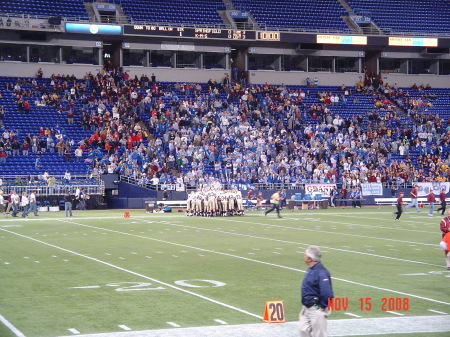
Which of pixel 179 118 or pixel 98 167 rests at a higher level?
pixel 179 118

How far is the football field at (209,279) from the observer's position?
13234mm

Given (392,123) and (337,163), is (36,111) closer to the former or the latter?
(337,163)

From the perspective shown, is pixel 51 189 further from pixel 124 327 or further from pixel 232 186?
pixel 124 327

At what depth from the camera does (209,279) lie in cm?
1811

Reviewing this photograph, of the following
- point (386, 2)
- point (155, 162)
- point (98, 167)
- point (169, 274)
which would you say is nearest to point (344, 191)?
point (155, 162)

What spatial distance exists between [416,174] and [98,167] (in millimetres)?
20536

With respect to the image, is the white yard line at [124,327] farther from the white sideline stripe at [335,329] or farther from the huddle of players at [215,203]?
the huddle of players at [215,203]

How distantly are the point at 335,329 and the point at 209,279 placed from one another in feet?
18.8

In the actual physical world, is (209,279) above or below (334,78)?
below

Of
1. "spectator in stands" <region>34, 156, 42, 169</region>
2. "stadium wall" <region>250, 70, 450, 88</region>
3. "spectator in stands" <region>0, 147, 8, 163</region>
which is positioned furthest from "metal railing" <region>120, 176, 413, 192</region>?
"stadium wall" <region>250, 70, 450, 88</region>

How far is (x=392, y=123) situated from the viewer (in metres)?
60.1

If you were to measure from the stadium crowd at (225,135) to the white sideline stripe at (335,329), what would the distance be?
34.7 metres

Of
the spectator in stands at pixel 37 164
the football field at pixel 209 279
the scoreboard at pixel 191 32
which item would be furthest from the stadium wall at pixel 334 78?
the football field at pixel 209 279

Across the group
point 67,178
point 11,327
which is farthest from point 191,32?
point 11,327
